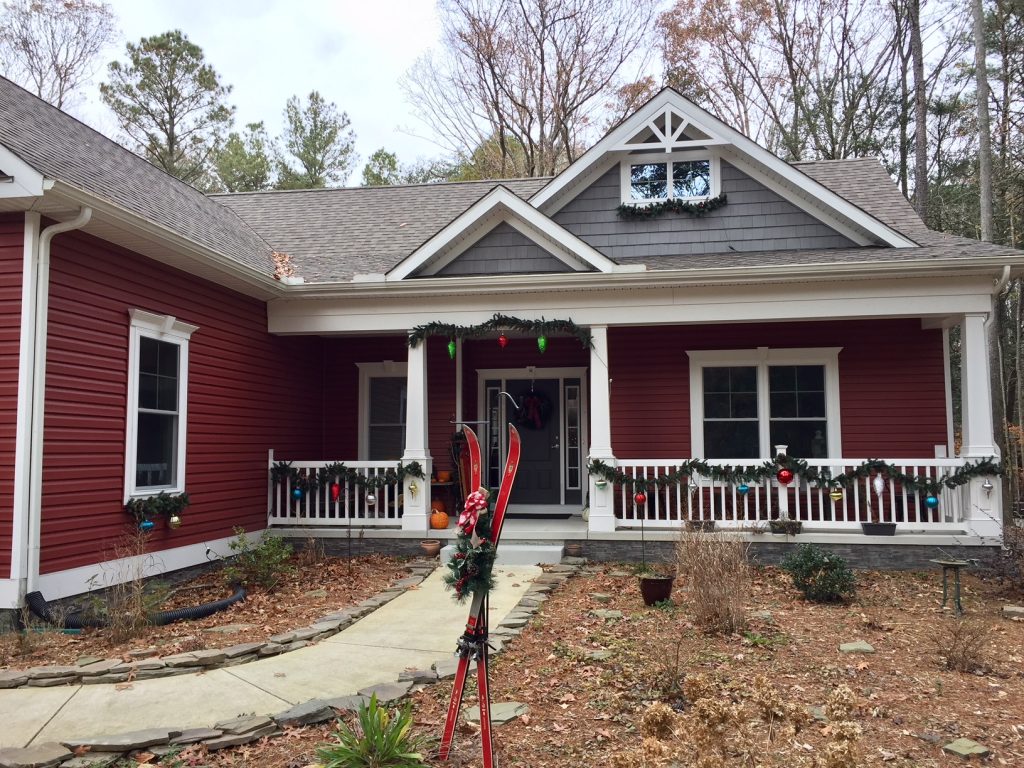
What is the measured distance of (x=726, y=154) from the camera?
35.7ft

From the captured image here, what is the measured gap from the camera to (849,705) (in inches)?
121

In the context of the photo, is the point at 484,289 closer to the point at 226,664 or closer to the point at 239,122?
the point at 226,664

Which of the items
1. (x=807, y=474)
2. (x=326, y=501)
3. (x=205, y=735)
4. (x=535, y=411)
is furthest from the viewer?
(x=535, y=411)

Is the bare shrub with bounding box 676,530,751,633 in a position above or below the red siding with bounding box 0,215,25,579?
below

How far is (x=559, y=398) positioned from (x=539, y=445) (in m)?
0.80

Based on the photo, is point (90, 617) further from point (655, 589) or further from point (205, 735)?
point (655, 589)

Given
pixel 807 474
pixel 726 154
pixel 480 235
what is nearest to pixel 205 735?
pixel 807 474

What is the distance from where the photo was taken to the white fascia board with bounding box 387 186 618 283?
31.3ft

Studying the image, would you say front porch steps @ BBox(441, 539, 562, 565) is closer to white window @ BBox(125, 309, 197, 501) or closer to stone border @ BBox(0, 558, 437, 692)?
stone border @ BBox(0, 558, 437, 692)

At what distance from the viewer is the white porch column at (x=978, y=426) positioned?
8375 mm

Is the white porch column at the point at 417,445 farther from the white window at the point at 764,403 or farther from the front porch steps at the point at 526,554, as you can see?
the white window at the point at 764,403

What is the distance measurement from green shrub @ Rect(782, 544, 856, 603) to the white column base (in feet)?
14.7

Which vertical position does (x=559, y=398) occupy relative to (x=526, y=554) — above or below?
above

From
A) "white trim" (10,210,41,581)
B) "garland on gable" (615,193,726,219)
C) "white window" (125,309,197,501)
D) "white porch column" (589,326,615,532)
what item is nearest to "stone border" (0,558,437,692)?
"white trim" (10,210,41,581)
